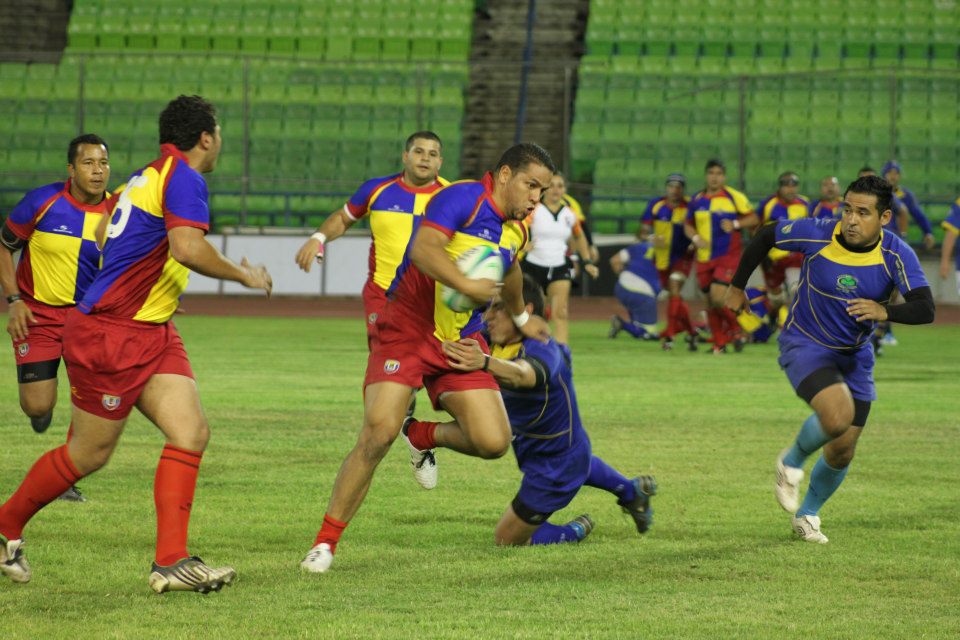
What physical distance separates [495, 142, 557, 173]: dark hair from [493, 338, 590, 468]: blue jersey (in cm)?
108

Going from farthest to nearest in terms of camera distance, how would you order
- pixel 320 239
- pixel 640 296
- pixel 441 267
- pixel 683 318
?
pixel 640 296
pixel 683 318
pixel 320 239
pixel 441 267

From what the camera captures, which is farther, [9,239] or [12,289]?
[9,239]

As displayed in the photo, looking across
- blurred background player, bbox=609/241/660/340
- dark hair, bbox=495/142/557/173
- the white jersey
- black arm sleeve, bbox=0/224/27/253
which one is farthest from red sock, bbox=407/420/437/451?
blurred background player, bbox=609/241/660/340

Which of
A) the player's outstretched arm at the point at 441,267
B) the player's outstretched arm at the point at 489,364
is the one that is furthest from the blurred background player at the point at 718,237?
the player's outstretched arm at the point at 441,267

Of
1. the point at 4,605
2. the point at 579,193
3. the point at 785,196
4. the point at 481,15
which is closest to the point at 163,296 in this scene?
the point at 4,605

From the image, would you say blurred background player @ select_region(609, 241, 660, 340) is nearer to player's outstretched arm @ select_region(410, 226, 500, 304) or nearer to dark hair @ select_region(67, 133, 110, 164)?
dark hair @ select_region(67, 133, 110, 164)

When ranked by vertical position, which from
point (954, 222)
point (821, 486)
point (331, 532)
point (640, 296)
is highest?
point (954, 222)

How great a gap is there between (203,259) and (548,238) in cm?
1196

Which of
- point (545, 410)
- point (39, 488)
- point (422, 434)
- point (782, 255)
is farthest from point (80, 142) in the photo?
point (782, 255)

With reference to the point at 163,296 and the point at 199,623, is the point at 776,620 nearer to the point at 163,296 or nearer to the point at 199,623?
the point at 199,623

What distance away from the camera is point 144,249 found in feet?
20.0

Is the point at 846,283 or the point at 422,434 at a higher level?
the point at 846,283

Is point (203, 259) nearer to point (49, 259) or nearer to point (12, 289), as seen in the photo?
point (12, 289)

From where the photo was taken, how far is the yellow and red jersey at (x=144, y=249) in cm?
Result: 598
